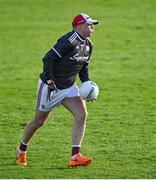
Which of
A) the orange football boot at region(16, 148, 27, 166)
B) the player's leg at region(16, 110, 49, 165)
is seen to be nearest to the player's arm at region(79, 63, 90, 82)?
the player's leg at region(16, 110, 49, 165)

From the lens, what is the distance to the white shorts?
35.2 ft

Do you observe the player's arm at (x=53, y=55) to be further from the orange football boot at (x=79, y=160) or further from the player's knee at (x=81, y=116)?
→ the orange football boot at (x=79, y=160)

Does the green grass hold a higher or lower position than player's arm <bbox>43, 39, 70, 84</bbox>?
lower

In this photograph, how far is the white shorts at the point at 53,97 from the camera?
35.2ft

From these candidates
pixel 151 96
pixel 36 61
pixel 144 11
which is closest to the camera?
pixel 151 96

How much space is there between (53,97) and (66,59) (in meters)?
0.56

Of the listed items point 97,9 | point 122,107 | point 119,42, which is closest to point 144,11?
point 97,9

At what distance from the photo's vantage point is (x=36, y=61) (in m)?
20.1

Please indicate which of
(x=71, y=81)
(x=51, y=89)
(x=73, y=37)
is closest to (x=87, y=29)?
(x=73, y=37)

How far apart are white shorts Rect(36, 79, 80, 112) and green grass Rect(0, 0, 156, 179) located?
31.0 inches

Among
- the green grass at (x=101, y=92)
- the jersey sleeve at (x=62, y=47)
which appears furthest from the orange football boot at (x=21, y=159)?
the jersey sleeve at (x=62, y=47)

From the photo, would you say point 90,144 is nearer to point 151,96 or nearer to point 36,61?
point 151,96

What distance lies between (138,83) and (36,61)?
3.71m

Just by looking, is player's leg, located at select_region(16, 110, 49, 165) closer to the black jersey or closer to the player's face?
the black jersey
